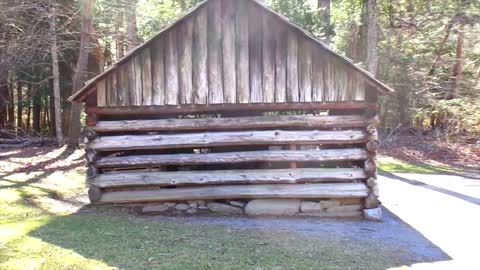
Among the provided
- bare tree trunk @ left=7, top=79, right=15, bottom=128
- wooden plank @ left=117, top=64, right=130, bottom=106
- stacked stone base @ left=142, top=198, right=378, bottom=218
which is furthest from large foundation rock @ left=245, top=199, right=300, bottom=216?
bare tree trunk @ left=7, top=79, right=15, bottom=128

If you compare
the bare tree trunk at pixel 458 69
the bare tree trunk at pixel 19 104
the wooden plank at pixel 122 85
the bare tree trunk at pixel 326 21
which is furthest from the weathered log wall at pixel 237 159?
the bare tree trunk at pixel 458 69

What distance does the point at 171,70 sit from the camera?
8.83m

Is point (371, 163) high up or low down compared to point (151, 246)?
up

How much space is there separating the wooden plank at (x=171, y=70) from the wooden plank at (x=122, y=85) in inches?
29.3

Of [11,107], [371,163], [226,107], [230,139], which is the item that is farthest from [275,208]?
[11,107]

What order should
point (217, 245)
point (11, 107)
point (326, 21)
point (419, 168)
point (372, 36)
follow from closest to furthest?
1. point (217, 245)
2. point (419, 168)
3. point (372, 36)
4. point (326, 21)
5. point (11, 107)

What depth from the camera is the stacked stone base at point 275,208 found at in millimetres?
8891

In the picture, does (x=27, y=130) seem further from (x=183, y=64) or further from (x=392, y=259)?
(x=392, y=259)

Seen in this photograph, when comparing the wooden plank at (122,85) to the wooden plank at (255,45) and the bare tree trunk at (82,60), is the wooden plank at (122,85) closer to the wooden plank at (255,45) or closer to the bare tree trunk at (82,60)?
the wooden plank at (255,45)

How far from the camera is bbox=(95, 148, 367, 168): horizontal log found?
349 inches

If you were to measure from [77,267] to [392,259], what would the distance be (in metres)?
4.09

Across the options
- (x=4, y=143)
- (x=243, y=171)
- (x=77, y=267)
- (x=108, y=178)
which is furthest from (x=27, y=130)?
(x=77, y=267)

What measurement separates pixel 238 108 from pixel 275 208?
1.99 m

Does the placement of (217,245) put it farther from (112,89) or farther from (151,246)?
(112,89)
